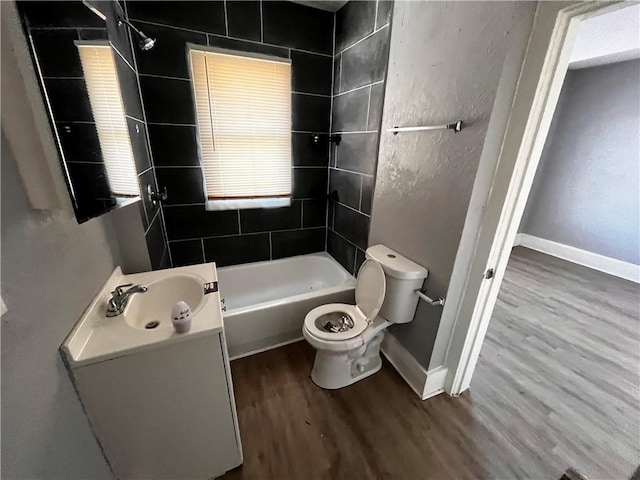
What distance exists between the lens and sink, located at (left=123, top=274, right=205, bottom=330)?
1199mm

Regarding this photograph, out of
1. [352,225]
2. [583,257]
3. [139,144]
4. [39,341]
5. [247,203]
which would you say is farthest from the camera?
[583,257]

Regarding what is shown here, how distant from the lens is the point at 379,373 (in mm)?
1764

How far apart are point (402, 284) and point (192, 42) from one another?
2.16 metres

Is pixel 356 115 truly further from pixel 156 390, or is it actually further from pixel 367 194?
pixel 156 390

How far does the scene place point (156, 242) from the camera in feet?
5.79

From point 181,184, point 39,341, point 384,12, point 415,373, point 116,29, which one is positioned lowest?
point 415,373

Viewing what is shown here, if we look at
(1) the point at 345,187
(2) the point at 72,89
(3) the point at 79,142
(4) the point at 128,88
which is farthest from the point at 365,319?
(4) the point at 128,88

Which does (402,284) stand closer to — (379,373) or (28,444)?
(379,373)

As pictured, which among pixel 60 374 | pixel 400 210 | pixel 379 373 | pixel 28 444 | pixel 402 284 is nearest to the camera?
pixel 28 444

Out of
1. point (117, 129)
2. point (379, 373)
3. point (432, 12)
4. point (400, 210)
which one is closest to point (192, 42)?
point (117, 129)

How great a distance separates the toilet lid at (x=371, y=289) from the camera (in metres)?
1.59

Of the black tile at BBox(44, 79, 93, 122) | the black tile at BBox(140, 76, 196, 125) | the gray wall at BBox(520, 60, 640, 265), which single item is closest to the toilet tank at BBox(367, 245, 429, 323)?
the black tile at BBox(44, 79, 93, 122)

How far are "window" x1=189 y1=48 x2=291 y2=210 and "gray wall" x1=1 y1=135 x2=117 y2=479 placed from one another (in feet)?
4.43

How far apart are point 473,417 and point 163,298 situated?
5.94ft
